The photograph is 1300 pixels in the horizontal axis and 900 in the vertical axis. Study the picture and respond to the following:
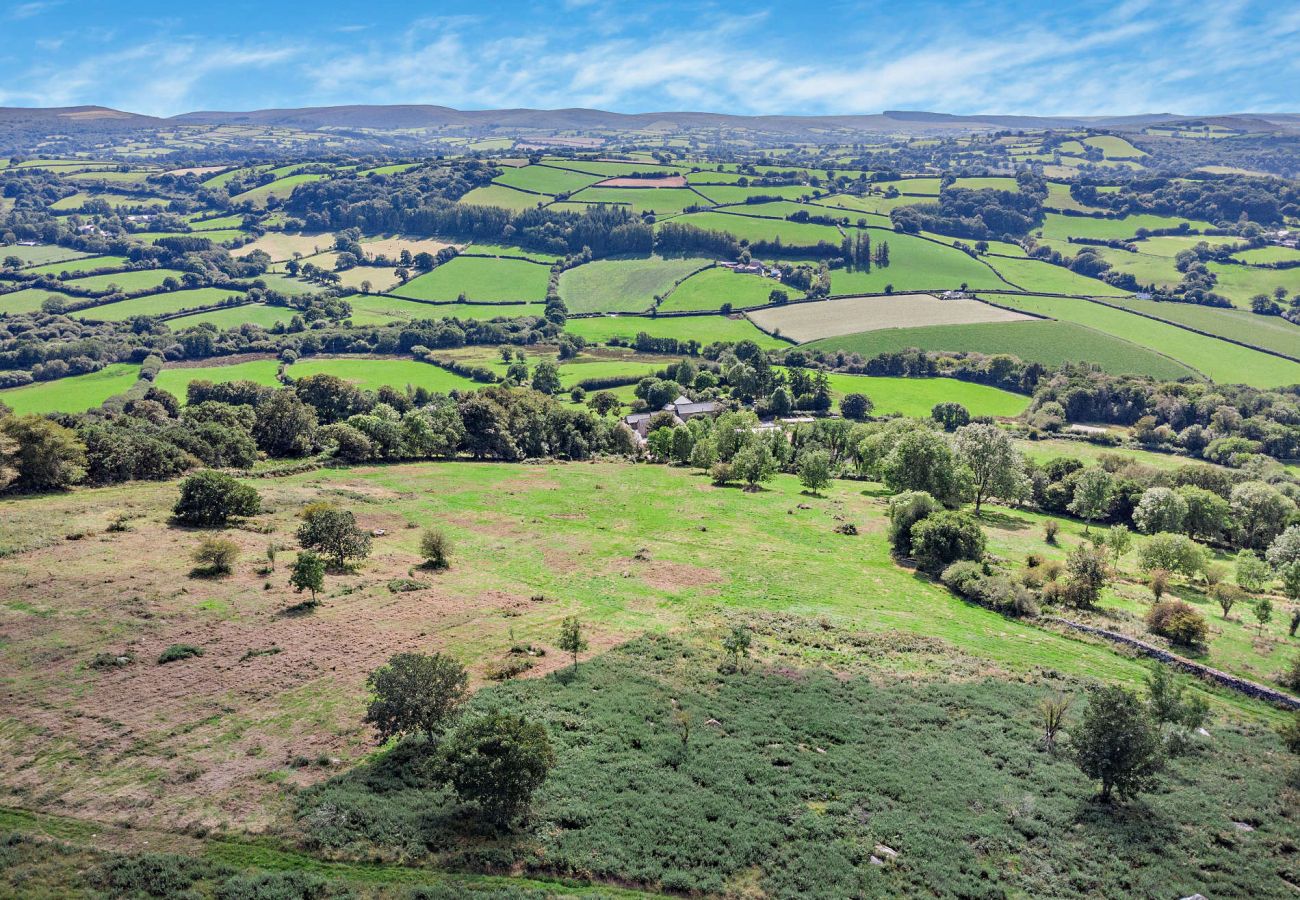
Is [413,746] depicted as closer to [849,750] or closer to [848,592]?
[849,750]

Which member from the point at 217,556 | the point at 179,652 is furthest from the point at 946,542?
the point at 217,556

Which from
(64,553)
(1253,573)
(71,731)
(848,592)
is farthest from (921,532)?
(64,553)

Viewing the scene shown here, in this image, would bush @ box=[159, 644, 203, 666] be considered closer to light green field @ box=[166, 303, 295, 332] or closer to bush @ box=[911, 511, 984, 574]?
bush @ box=[911, 511, 984, 574]

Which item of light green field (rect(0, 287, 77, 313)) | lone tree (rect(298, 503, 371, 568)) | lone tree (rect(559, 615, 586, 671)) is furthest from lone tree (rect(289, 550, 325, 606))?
light green field (rect(0, 287, 77, 313))

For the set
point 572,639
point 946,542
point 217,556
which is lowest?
point 946,542

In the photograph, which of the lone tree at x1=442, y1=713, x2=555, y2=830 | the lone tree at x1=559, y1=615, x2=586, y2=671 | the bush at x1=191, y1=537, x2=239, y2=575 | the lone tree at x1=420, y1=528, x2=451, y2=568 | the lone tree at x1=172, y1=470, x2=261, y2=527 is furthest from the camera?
the lone tree at x1=172, y1=470, x2=261, y2=527

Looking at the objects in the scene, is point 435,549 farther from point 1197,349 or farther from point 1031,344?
point 1197,349

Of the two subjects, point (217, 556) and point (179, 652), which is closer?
point (179, 652)

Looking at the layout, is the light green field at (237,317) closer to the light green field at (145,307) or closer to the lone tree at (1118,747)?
the light green field at (145,307)
